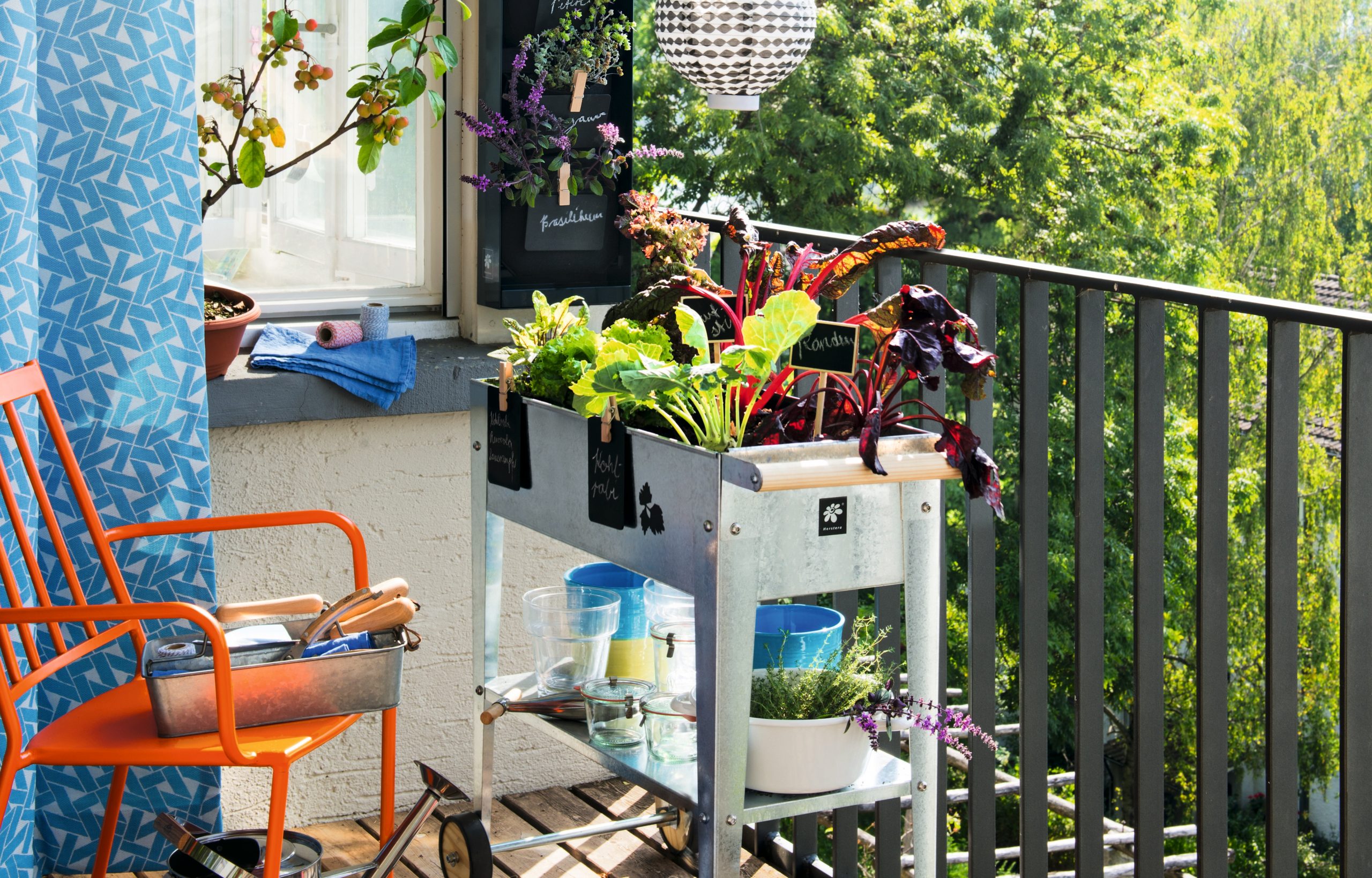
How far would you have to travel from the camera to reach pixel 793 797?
1589 millimetres

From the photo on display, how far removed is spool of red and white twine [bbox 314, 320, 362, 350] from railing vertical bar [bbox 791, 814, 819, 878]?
3.84 ft

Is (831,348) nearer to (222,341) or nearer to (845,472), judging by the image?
(845,472)

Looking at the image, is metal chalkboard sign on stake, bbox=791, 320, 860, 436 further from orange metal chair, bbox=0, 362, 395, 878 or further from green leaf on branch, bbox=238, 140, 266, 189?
green leaf on branch, bbox=238, 140, 266, 189

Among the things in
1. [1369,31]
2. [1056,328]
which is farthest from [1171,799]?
[1369,31]

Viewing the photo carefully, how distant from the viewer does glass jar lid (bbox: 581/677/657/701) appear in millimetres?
1787

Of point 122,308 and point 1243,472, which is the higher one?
point 122,308

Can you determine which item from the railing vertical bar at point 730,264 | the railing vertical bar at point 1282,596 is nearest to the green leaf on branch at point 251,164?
the railing vertical bar at point 730,264

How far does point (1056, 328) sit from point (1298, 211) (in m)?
4.65

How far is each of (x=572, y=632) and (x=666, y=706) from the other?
0.19 meters

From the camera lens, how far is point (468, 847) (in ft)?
6.46

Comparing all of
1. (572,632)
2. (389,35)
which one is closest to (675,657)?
(572,632)

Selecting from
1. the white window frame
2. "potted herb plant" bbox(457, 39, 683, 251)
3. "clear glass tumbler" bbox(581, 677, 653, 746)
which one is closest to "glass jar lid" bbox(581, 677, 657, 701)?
"clear glass tumbler" bbox(581, 677, 653, 746)

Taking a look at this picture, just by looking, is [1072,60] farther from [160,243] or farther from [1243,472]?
[160,243]

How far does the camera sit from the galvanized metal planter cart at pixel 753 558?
1464 millimetres
